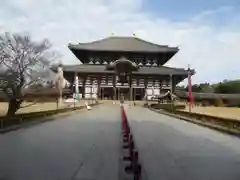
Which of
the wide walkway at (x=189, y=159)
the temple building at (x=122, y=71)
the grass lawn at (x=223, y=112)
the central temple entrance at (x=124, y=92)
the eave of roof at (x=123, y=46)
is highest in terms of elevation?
the eave of roof at (x=123, y=46)

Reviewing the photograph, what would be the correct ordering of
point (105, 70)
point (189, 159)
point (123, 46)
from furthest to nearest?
1. point (123, 46)
2. point (105, 70)
3. point (189, 159)

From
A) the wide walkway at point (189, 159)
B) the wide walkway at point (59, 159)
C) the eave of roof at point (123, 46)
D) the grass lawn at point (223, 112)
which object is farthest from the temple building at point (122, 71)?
the wide walkway at point (59, 159)

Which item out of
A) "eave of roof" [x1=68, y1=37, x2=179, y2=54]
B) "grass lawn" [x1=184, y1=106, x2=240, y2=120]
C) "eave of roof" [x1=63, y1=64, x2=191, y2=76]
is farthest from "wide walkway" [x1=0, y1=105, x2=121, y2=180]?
"eave of roof" [x1=68, y1=37, x2=179, y2=54]

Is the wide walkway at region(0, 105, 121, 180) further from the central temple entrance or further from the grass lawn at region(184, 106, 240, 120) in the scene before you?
the central temple entrance

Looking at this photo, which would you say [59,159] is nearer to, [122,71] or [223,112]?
[223,112]

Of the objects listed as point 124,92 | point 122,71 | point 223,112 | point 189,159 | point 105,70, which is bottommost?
point 189,159

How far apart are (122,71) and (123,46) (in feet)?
23.3

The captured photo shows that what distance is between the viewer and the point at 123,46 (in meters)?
77.5

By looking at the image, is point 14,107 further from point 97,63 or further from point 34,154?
point 97,63

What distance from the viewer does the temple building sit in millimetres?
72938

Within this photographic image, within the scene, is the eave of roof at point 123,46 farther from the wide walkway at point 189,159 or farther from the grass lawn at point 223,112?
the wide walkway at point 189,159

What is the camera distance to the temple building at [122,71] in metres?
72.9

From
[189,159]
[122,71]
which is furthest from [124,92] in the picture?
[189,159]

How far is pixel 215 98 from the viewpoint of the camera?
70875mm
